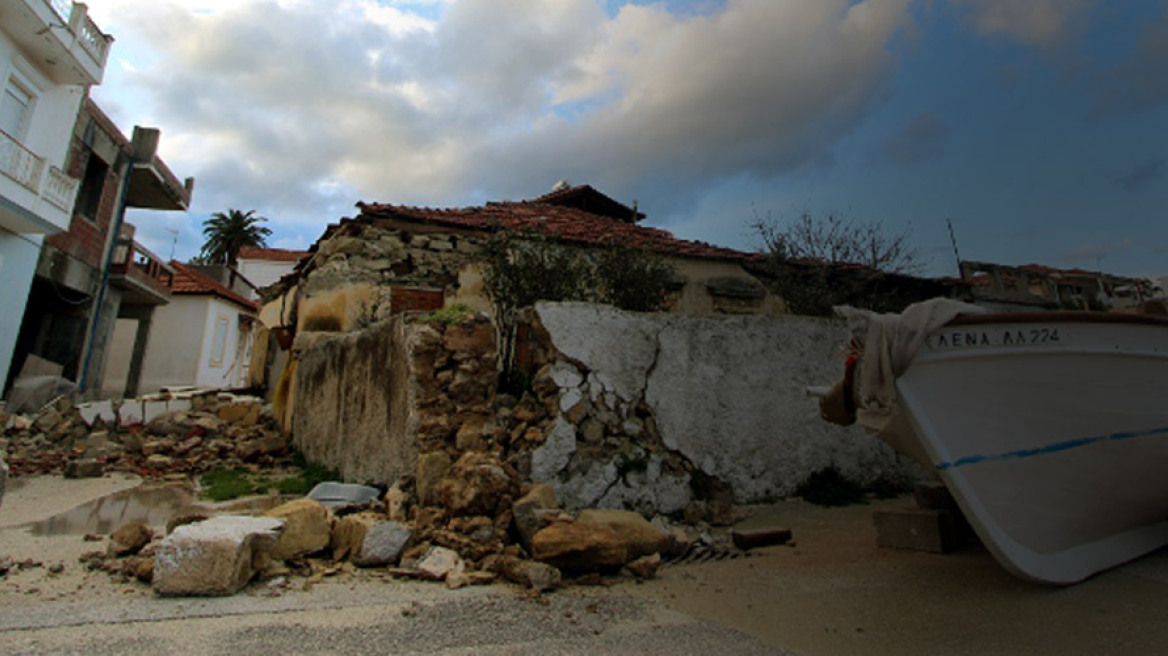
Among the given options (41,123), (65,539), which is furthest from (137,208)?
(65,539)

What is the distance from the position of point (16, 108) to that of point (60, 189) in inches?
57.3

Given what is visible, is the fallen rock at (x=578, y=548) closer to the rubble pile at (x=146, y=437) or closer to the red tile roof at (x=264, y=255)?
the rubble pile at (x=146, y=437)

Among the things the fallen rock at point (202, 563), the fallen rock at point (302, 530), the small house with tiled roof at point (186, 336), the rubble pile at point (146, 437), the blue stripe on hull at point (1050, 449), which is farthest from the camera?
the small house with tiled roof at point (186, 336)

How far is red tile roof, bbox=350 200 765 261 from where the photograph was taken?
892 centimetres

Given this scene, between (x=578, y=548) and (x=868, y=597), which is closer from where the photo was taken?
(x=868, y=597)

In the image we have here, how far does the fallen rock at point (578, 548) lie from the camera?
347 cm

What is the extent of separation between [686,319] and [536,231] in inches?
114

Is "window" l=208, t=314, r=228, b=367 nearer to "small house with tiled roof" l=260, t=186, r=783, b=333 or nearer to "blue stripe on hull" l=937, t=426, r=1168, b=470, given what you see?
"small house with tiled roof" l=260, t=186, r=783, b=333

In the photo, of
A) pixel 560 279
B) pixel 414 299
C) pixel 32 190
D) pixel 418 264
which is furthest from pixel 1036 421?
pixel 32 190

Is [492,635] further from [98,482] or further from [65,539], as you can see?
[98,482]

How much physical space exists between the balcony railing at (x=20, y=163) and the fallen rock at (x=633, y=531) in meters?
11.5

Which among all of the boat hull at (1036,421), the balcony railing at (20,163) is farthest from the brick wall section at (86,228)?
the boat hull at (1036,421)

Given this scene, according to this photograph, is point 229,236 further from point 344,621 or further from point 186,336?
point 344,621

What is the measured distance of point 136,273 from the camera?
14.4 m
